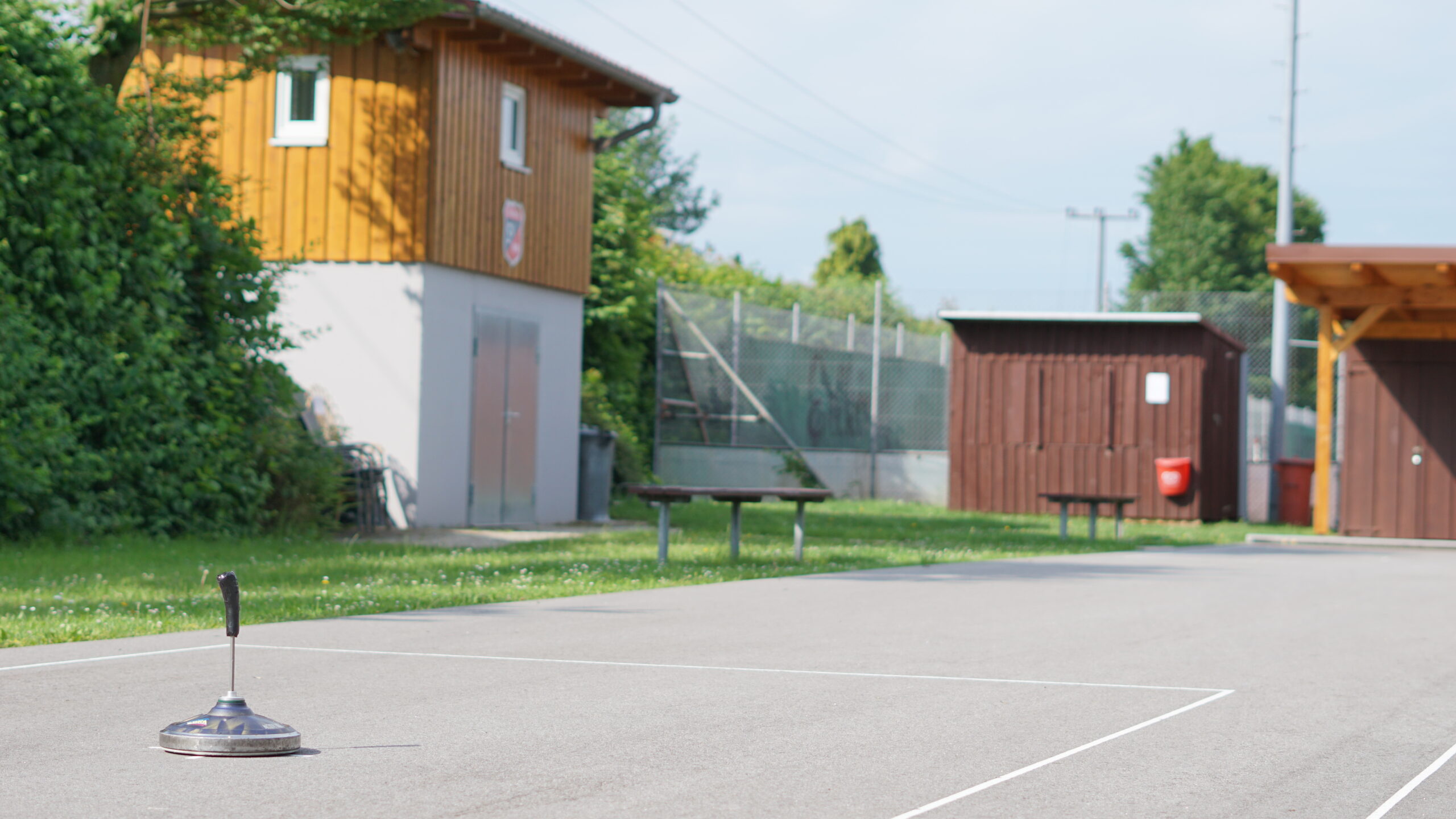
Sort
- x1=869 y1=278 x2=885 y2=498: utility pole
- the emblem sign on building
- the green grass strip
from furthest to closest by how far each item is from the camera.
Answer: x1=869 y1=278 x2=885 y2=498: utility pole < the emblem sign on building < the green grass strip

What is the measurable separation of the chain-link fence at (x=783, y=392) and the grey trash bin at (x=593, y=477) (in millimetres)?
6163

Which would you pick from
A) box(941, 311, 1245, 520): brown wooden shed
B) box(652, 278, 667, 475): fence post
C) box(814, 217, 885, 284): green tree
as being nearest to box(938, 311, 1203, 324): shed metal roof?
box(941, 311, 1245, 520): brown wooden shed

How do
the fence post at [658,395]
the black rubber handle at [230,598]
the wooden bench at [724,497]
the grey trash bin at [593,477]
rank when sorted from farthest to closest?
the fence post at [658,395] → the grey trash bin at [593,477] → the wooden bench at [724,497] → the black rubber handle at [230,598]

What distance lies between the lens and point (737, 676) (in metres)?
7.76

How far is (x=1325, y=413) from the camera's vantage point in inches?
884

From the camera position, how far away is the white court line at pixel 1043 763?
4.97 metres

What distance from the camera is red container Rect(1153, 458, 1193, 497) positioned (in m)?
25.6

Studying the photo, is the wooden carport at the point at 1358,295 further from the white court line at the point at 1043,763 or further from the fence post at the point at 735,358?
the white court line at the point at 1043,763

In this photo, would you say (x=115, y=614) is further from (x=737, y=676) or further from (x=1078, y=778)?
(x=1078, y=778)

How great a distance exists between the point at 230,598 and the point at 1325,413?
64.9 ft

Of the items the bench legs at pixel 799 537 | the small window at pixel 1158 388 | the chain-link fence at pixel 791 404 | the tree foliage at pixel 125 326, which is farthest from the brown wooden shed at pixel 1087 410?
the tree foliage at pixel 125 326

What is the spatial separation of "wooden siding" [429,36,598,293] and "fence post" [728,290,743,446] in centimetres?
687

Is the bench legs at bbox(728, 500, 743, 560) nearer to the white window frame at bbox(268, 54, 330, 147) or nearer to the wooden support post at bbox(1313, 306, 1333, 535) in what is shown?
the white window frame at bbox(268, 54, 330, 147)

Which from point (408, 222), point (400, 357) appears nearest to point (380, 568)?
point (400, 357)
